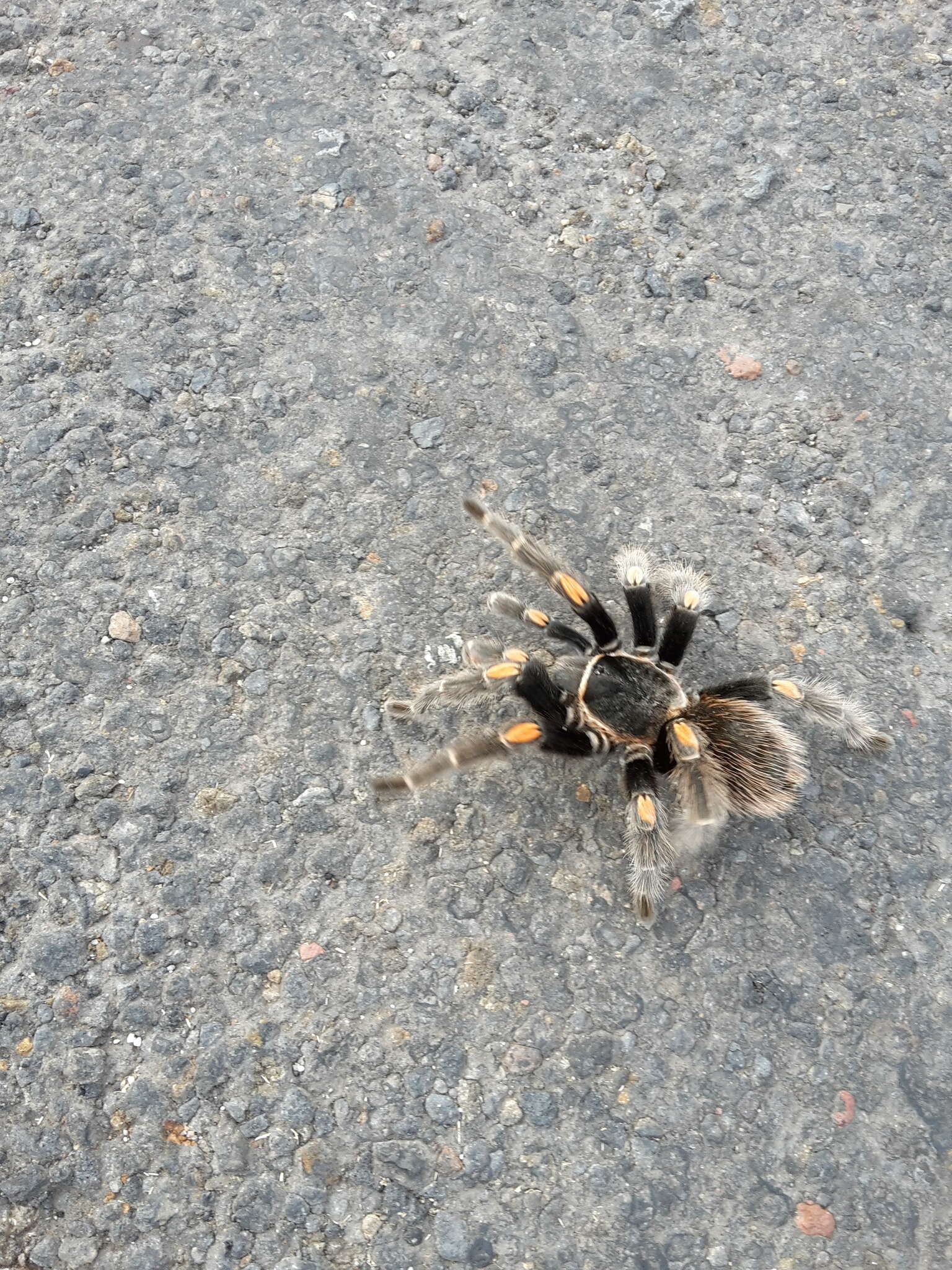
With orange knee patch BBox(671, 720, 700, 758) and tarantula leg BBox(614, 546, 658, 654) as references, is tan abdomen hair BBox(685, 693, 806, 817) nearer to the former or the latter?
orange knee patch BBox(671, 720, 700, 758)

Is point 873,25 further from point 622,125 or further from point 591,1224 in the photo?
point 591,1224

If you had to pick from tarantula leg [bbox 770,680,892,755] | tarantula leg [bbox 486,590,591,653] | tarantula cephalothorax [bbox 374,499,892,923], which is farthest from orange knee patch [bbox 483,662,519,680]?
tarantula leg [bbox 770,680,892,755]

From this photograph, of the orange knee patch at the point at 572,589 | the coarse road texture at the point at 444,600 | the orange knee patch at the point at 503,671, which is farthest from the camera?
the orange knee patch at the point at 572,589

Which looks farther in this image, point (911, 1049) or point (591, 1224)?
point (911, 1049)

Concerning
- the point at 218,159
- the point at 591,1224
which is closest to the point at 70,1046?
the point at 591,1224

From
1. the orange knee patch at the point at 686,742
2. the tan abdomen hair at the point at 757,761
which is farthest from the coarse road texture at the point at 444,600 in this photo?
the orange knee patch at the point at 686,742

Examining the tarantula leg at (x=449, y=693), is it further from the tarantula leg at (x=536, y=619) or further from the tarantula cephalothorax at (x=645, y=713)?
the tarantula leg at (x=536, y=619)

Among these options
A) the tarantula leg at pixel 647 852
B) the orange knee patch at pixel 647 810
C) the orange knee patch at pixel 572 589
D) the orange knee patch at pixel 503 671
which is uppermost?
the orange knee patch at pixel 572 589
